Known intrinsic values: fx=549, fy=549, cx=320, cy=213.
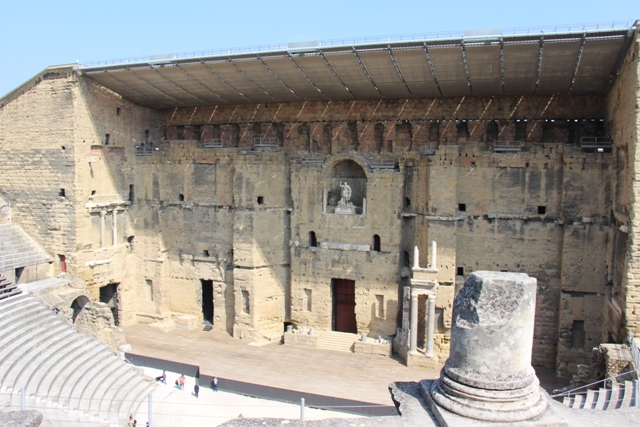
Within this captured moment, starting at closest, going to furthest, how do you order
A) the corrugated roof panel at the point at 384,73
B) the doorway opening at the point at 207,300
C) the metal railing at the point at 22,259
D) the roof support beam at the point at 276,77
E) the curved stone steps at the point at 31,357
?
the curved stone steps at the point at 31,357 < the corrugated roof panel at the point at 384,73 < the metal railing at the point at 22,259 < the roof support beam at the point at 276,77 < the doorway opening at the point at 207,300

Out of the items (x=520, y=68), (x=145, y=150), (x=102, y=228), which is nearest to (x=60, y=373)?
(x=102, y=228)

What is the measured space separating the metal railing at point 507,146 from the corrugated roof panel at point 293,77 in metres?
9.00

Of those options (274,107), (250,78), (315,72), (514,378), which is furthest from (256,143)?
(514,378)

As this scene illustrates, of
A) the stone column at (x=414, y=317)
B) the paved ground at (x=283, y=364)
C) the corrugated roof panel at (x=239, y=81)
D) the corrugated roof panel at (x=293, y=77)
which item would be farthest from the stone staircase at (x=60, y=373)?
the corrugated roof panel at (x=293, y=77)

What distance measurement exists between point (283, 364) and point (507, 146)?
13.8 meters

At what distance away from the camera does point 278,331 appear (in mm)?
28094

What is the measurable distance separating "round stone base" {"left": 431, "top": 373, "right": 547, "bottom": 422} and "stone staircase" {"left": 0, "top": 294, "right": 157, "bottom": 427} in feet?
41.0

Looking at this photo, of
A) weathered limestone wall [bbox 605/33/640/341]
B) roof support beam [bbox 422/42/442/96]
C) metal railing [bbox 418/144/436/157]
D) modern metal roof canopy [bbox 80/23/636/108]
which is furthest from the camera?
metal railing [bbox 418/144/436/157]

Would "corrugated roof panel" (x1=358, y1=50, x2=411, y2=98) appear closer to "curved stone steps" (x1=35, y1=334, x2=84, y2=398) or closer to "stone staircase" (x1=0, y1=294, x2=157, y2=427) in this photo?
"stone staircase" (x1=0, y1=294, x2=157, y2=427)

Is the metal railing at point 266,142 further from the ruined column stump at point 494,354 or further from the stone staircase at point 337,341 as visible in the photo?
the ruined column stump at point 494,354

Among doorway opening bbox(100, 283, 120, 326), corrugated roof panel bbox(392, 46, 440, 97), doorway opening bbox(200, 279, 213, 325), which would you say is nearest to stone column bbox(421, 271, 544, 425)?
corrugated roof panel bbox(392, 46, 440, 97)

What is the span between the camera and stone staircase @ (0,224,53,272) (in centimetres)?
2432

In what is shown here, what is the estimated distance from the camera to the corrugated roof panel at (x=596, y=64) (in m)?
20.3

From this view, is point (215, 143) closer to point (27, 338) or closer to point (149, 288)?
point (149, 288)
